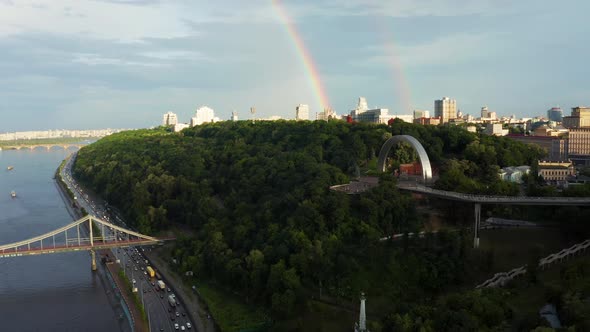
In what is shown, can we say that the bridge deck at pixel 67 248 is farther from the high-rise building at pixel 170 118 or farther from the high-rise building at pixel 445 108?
the high-rise building at pixel 170 118

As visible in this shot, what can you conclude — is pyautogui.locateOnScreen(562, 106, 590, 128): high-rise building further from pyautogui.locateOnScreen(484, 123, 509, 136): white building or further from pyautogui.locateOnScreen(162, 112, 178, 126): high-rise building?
pyautogui.locateOnScreen(162, 112, 178, 126): high-rise building

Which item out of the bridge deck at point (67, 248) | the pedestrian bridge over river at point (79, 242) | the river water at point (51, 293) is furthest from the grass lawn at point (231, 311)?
the pedestrian bridge over river at point (79, 242)

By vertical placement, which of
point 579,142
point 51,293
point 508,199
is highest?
point 579,142

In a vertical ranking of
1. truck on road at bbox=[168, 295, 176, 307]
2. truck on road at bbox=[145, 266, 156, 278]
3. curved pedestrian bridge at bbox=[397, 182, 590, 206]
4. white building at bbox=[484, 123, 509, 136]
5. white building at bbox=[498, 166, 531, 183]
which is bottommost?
truck on road at bbox=[168, 295, 176, 307]

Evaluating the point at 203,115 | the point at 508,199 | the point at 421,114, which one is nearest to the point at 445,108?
the point at 421,114

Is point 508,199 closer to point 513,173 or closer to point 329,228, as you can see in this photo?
point 329,228

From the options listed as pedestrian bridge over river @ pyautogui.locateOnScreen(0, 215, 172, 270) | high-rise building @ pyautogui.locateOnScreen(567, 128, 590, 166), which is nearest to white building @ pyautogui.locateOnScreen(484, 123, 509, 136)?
high-rise building @ pyautogui.locateOnScreen(567, 128, 590, 166)
